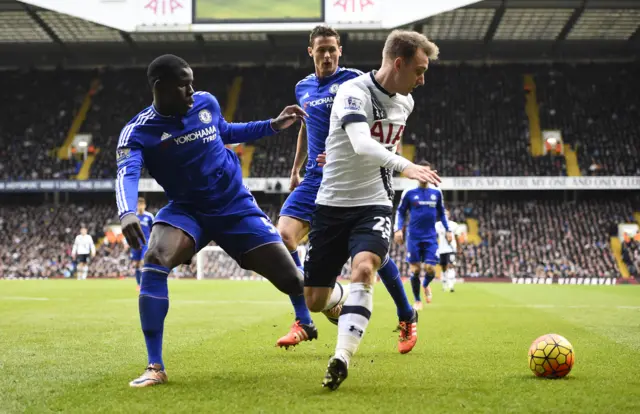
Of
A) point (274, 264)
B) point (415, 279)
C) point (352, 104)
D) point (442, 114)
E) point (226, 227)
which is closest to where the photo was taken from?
point (352, 104)

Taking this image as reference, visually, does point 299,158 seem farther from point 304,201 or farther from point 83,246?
point 83,246

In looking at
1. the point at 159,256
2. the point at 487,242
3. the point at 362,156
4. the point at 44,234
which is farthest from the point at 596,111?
the point at 159,256

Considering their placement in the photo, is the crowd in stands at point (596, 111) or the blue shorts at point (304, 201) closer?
the blue shorts at point (304, 201)

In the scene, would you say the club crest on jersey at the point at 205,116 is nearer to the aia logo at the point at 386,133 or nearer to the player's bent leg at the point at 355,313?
the aia logo at the point at 386,133

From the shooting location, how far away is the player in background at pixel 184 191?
5.48m

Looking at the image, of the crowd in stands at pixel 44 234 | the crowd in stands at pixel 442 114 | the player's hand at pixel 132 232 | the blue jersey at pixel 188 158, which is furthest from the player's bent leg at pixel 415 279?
the crowd in stands at pixel 442 114

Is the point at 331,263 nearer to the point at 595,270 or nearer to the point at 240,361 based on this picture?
the point at 240,361

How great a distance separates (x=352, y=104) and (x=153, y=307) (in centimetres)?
193

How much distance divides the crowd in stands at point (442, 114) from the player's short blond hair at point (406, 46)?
120 feet

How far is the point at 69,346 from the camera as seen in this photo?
7.94m

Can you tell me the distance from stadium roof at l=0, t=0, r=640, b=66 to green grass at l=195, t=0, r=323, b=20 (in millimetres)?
4211

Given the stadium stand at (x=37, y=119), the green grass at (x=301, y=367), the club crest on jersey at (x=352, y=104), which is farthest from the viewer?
the stadium stand at (x=37, y=119)

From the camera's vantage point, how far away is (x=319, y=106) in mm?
7922

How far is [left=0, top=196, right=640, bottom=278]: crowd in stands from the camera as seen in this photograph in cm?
3678
